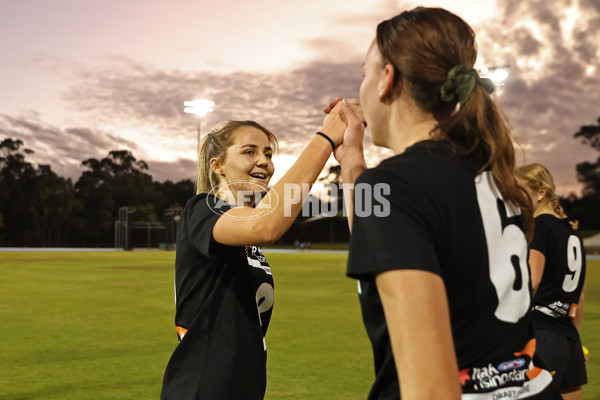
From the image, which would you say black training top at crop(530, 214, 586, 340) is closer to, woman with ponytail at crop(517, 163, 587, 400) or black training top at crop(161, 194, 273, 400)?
woman with ponytail at crop(517, 163, 587, 400)

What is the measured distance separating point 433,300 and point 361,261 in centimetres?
20

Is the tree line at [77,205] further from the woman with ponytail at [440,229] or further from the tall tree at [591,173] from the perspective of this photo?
the woman with ponytail at [440,229]

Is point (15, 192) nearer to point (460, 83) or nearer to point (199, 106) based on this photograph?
point (199, 106)

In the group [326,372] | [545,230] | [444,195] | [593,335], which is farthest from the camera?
[593,335]

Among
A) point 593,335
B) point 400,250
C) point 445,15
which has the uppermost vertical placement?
point 445,15

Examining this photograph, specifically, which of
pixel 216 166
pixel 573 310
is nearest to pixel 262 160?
pixel 216 166

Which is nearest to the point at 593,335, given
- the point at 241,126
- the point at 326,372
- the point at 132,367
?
the point at 326,372

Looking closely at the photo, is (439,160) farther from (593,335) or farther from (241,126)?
(593,335)

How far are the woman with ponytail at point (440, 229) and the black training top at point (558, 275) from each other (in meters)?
2.41

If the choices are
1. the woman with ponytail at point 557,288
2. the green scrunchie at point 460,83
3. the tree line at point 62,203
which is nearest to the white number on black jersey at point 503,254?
the green scrunchie at point 460,83

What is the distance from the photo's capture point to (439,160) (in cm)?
156

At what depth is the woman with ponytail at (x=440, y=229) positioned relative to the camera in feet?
4.54

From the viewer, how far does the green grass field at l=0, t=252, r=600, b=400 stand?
24.2 feet

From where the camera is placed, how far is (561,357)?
4137 millimetres
